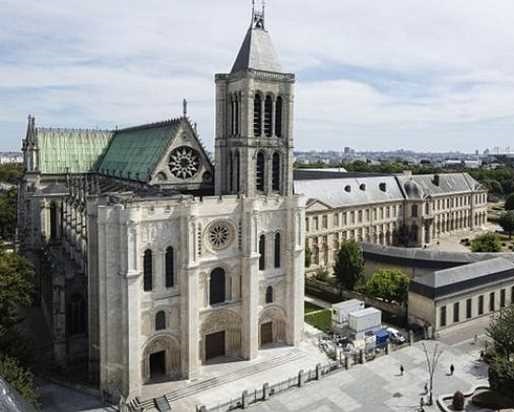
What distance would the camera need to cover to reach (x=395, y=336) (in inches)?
1718

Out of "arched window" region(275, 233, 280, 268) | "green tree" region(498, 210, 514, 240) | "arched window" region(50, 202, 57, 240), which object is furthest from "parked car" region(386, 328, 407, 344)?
"green tree" region(498, 210, 514, 240)

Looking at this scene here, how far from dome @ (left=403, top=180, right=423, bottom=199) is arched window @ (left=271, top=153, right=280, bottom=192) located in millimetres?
48012

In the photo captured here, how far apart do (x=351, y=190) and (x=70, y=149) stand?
42252 mm

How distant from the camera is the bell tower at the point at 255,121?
128ft

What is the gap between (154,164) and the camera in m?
41.0

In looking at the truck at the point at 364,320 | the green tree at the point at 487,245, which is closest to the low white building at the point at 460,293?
the truck at the point at 364,320

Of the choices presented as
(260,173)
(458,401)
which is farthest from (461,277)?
(260,173)

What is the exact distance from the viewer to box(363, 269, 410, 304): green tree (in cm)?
4922

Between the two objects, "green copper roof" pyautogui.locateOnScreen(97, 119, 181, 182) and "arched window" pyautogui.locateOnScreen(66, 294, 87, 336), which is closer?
"arched window" pyautogui.locateOnScreen(66, 294, 87, 336)

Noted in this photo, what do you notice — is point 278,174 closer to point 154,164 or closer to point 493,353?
point 154,164

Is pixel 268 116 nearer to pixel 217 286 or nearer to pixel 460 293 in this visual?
pixel 217 286

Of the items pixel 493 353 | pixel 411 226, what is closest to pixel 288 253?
pixel 493 353

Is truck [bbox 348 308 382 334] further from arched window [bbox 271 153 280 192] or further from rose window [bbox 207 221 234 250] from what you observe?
rose window [bbox 207 221 234 250]

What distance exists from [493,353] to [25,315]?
145ft
